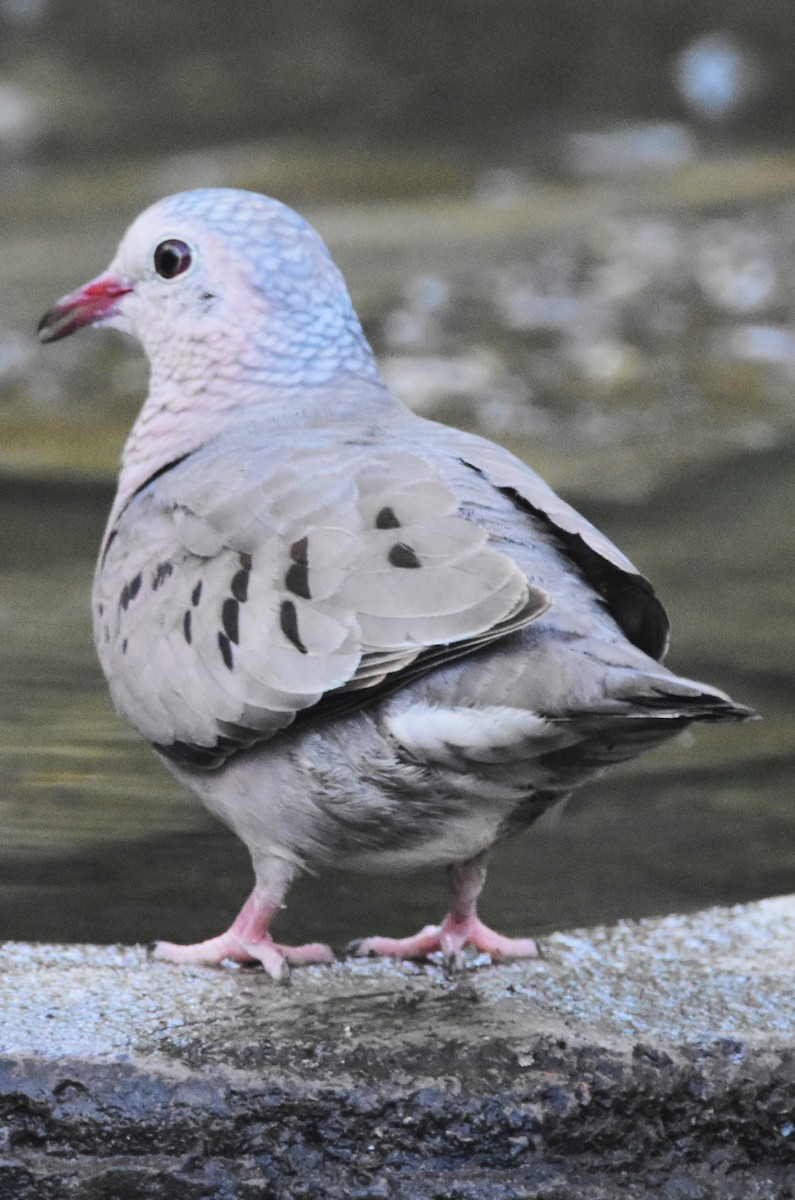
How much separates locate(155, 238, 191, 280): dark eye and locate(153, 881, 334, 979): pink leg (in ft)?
4.18

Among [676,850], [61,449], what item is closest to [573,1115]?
[676,850]

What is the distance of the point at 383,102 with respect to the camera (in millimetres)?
16609

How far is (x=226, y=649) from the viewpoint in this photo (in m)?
3.39

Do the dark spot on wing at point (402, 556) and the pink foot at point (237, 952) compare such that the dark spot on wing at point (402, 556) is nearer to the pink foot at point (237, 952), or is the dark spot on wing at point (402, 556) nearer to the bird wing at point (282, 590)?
the bird wing at point (282, 590)

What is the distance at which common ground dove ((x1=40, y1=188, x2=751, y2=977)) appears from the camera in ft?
10.1

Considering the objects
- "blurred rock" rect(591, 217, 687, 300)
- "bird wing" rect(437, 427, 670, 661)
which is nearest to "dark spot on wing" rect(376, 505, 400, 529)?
"bird wing" rect(437, 427, 670, 661)

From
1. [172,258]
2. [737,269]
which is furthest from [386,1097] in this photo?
[737,269]

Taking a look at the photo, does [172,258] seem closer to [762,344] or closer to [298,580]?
[298,580]

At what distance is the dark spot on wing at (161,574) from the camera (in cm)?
360

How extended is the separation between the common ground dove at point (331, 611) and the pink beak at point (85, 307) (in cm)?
14

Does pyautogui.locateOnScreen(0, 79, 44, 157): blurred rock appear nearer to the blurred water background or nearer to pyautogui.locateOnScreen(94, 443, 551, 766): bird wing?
the blurred water background

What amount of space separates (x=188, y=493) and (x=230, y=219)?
25.8 inches

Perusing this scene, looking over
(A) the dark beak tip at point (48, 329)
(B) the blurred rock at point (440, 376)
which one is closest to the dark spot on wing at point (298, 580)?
(A) the dark beak tip at point (48, 329)

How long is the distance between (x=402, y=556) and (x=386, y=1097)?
32.6 inches
